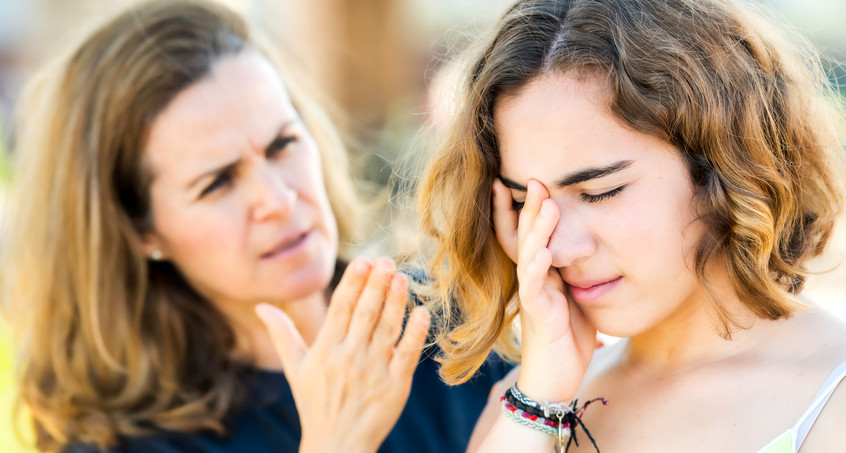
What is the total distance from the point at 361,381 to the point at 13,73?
8.01 meters

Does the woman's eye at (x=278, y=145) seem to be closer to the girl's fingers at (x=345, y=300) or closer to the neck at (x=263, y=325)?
the neck at (x=263, y=325)

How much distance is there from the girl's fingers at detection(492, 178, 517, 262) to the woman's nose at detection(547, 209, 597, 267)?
0.15 m

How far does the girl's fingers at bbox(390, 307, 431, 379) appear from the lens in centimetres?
168

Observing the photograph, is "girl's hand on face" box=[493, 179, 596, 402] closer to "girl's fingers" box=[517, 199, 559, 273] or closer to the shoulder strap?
"girl's fingers" box=[517, 199, 559, 273]

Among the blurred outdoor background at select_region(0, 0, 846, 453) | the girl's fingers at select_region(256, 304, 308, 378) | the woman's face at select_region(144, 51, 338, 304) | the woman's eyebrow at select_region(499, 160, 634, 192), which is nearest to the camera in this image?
the woman's eyebrow at select_region(499, 160, 634, 192)

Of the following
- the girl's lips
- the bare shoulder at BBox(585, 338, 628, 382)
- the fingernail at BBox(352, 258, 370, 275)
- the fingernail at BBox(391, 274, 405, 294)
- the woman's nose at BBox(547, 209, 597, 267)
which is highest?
the woman's nose at BBox(547, 209, 597, 267)

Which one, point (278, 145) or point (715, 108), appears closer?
point (715, 108)

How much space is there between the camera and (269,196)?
2057 millimetres

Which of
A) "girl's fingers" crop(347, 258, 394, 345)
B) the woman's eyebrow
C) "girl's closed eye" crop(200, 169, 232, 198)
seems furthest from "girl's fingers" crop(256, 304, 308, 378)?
the woman's eyebrow

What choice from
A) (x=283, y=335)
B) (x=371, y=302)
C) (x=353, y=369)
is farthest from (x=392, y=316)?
(x=283, y=335)

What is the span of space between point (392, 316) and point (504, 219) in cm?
38

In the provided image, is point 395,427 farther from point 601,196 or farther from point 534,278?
point 601,196

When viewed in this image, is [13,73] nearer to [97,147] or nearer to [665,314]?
[97,147]

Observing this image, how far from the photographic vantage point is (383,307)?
176 cm
